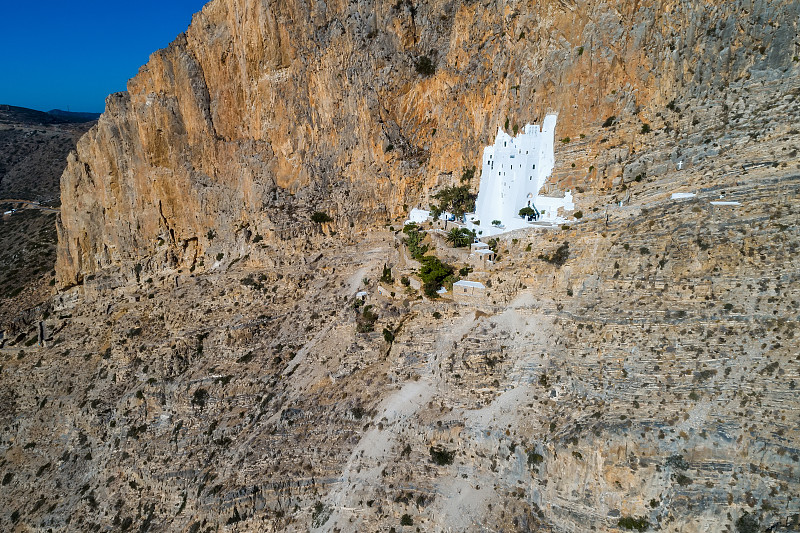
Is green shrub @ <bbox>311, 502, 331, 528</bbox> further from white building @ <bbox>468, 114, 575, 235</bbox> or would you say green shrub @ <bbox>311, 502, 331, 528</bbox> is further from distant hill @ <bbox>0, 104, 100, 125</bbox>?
distant hill @ <bbox>0, 104, 100, 125</bbox>

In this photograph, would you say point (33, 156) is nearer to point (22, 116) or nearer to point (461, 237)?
point (22, 116)

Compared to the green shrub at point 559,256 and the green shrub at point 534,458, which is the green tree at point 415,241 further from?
the green shrub at point 534,458

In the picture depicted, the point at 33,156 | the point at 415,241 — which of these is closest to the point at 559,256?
the point at 415,241

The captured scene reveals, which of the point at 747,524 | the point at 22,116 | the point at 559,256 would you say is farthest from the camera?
the point at 22,116

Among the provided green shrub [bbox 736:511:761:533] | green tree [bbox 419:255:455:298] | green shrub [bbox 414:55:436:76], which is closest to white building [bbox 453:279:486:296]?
green tree [bbox 419:255:455:298]

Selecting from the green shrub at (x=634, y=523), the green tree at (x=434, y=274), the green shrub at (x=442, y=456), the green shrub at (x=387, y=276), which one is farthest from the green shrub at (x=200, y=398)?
the green shrub at (x=634, y=523)

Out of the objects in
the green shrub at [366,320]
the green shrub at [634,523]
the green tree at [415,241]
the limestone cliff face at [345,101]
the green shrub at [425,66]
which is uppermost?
the green shrub at [425,66]
